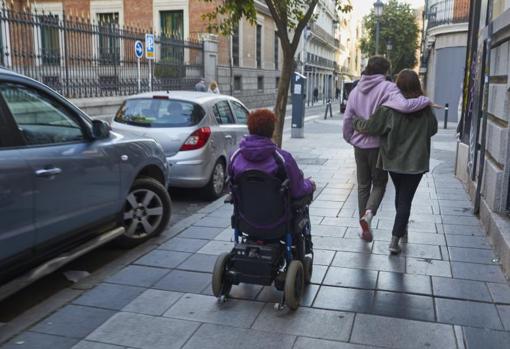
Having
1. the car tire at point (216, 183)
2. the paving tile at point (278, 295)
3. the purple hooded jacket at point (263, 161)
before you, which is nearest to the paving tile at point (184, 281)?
the paving tile at point (278, 295)

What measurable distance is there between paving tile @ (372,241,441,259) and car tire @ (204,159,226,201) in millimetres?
3189

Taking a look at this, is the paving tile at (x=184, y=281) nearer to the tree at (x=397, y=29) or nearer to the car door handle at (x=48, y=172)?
the car door handle at (x=48, y=172)

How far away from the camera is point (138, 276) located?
4.72 meters

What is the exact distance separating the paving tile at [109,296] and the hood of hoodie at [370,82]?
2850 millimetres

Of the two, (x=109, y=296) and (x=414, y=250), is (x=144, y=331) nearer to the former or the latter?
(x=109, y=296)

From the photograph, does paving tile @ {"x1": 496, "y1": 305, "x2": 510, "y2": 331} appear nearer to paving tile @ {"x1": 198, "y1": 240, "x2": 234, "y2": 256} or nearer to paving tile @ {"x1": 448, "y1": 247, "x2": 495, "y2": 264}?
paving tile @ {"x1": 448, "y1": 247, "x2": 495, "y2": 264}

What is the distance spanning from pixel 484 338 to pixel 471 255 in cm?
186

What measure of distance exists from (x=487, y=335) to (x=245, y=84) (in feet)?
101

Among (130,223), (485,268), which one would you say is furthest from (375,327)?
(130,223)

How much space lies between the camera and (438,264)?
5027 mm

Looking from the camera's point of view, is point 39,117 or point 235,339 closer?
point 235,339

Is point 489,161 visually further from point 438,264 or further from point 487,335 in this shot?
point 487,335

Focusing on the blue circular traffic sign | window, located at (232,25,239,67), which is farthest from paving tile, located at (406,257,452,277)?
window, located at (232,25,239,67)

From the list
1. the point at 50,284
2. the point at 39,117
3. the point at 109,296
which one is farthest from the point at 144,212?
the point at 39,117
